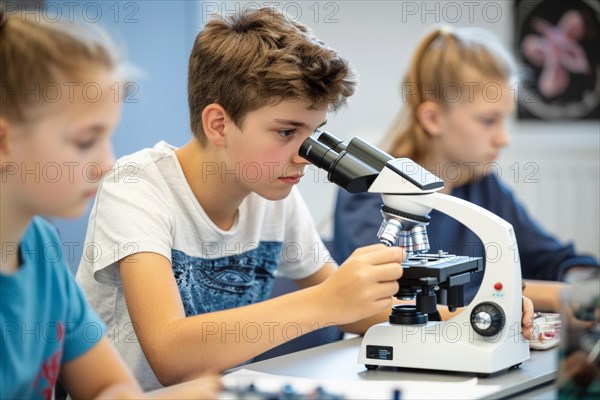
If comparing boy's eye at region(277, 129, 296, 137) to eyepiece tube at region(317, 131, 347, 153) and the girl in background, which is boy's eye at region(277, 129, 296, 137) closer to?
eyepiece tube at region(317, 131, 347, 153)

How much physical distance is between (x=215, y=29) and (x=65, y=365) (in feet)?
2.41

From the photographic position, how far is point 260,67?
1515mm

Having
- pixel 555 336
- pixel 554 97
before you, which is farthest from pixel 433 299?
pixel 554 97

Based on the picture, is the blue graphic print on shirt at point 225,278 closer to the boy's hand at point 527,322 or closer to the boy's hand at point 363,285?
the boy's hand at point 363,285

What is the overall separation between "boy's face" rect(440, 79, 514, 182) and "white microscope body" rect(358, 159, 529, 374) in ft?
2.90

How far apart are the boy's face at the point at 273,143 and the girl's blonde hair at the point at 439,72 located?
2.23ft

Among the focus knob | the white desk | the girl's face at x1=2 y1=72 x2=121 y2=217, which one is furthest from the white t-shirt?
the focus knob

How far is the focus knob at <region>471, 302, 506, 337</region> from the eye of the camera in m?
1.31

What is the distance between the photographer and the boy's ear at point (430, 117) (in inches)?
87.0

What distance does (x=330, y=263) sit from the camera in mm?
1861

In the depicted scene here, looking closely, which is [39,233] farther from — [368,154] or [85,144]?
[368,154]

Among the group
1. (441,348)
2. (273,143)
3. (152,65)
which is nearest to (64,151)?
(273,143)

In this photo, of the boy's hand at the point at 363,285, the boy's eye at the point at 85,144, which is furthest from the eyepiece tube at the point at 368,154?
the boy's eye at the point at 85,144

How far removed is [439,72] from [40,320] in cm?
141
